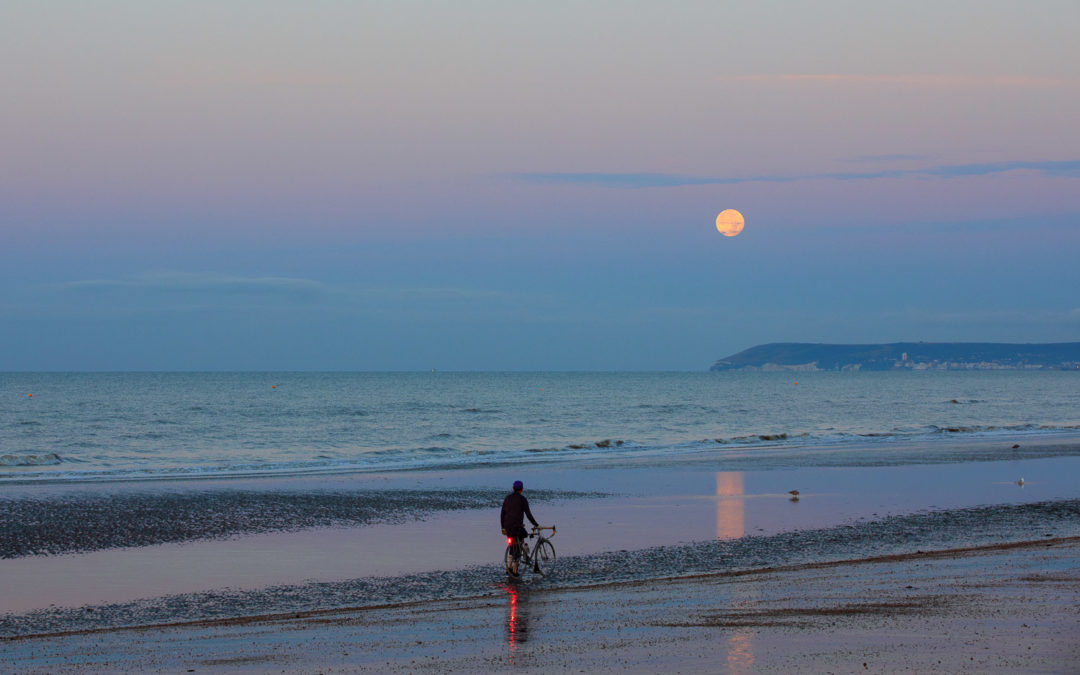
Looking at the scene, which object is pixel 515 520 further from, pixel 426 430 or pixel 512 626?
pixel 426 430

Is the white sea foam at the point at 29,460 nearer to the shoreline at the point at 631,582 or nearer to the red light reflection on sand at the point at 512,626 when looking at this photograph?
the shoreline at the point at 631,582

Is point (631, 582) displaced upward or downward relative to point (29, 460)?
upward

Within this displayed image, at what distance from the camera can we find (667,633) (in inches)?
512

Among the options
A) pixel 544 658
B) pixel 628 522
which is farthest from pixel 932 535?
pixel 544 658

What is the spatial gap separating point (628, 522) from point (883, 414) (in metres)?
77.8

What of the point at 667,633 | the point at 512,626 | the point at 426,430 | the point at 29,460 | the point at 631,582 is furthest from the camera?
the point at 426,430

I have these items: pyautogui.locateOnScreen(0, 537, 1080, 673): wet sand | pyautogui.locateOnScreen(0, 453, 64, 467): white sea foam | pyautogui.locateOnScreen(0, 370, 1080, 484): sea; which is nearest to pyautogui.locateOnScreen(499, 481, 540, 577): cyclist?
pyautogui.locateOnScreen(0, 537, 1080, 673): wet sand

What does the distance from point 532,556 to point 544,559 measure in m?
0.23

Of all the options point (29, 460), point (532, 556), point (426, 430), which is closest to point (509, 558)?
point (532, 556)

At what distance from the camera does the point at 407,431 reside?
75250mm

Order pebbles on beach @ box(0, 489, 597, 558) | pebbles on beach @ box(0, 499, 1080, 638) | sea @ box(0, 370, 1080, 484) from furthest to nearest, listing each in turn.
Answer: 1. sea @ box(0, 370, 1080, 484)
2. pebbles on beach @ box(0, 489, 597, 558)
3. pebbles on beach @ box(0, 499, 1080, 638)

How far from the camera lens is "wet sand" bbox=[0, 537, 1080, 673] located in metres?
11.6

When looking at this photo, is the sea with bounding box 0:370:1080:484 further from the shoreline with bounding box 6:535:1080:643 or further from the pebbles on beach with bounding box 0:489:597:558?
the shoreline with bounding box 6:535:1080:643

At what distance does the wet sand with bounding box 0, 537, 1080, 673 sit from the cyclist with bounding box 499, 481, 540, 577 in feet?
3.42
